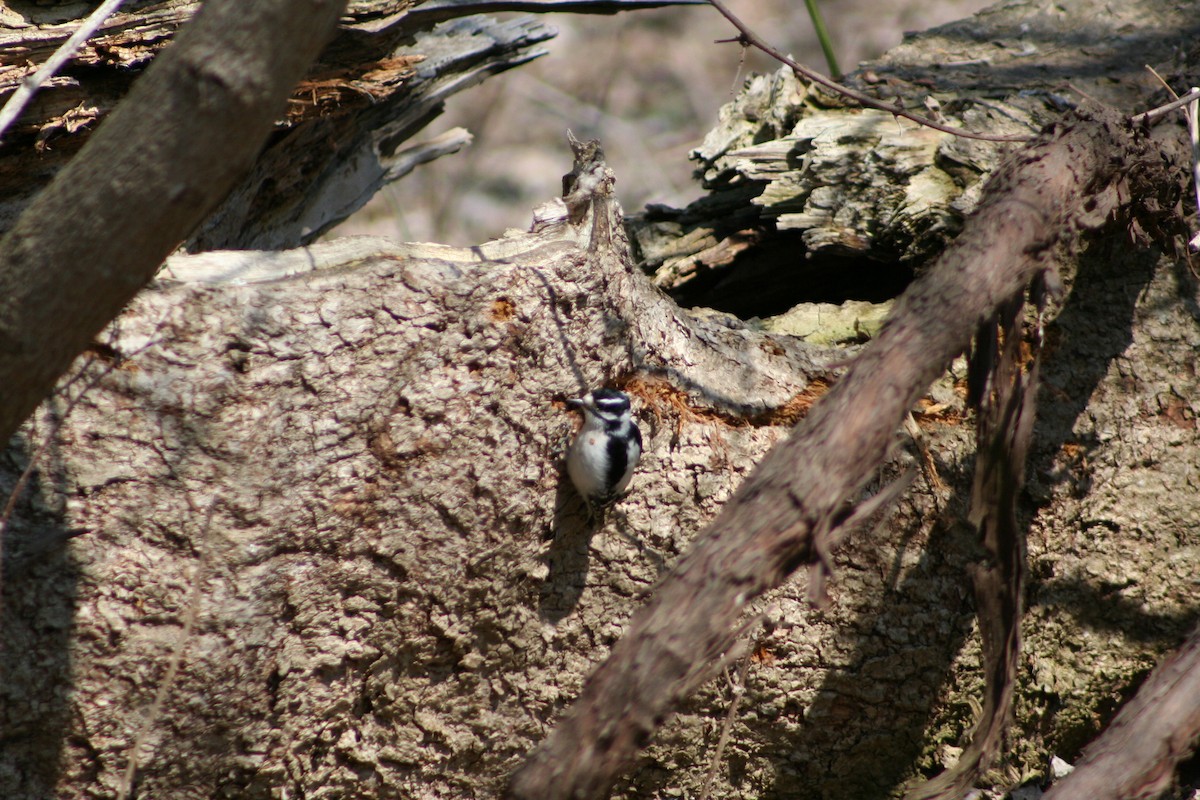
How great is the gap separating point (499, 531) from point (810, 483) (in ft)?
3.21

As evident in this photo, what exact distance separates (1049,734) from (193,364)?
294 centimetres

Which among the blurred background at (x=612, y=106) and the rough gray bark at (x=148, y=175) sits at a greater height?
the blurred background at (x=612, y=106)

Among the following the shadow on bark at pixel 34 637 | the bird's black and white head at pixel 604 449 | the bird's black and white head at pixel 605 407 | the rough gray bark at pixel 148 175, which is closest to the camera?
the rough gray bark at pixel 148 175

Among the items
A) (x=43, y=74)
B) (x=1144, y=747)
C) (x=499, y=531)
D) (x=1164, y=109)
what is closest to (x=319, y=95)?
(x=43, y=74)

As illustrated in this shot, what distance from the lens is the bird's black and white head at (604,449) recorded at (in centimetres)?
245

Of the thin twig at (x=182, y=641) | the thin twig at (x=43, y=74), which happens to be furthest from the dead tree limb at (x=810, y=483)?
the thin twig at (x=43, y=74)

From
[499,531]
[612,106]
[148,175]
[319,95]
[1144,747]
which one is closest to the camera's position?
[148,175]

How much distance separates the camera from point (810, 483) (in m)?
1.90

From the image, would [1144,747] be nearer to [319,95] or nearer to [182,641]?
[182,641]

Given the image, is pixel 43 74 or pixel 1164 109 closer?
pixel 43 74

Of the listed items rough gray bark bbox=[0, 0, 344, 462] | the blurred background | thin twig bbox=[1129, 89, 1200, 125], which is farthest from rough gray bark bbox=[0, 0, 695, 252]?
the blurred background

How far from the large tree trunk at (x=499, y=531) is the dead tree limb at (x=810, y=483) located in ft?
0.46

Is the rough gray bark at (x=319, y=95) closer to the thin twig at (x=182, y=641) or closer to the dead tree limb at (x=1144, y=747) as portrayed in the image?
the thin twig at (x=182, y=641)

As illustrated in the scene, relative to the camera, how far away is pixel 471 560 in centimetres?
253
